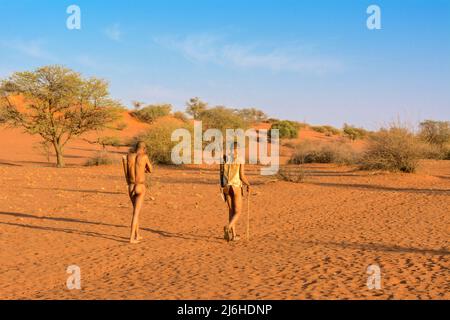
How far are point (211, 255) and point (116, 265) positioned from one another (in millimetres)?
1492

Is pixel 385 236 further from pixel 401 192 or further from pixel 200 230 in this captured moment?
pixel 401 192

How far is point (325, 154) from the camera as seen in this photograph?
101ft

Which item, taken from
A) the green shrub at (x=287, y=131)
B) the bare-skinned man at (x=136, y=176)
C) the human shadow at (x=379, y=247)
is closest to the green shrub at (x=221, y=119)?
the green shrub at (x=287, y=131)

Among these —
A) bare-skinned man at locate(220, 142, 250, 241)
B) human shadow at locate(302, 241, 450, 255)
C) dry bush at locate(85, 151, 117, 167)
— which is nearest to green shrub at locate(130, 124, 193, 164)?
dry bush at locate(85, 151, 117, 167)

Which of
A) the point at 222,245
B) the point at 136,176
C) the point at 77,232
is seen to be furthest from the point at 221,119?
the point at 222,245

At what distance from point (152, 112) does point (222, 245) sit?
200ft

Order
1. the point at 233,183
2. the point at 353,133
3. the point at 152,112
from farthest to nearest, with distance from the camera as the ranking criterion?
the point at 152,112, the point at 353,133, the point at 233,183

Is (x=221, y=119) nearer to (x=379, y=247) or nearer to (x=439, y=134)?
(x=439, y=134)

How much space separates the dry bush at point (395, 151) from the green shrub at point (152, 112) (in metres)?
46.8

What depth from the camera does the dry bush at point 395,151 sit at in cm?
2072

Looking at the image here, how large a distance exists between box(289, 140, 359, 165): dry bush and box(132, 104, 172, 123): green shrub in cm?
3671

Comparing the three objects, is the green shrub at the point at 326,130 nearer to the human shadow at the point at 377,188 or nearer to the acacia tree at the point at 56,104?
the acacia tree at the point at 56,104

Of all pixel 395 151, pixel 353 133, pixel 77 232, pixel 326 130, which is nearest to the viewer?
pixel 77 232
